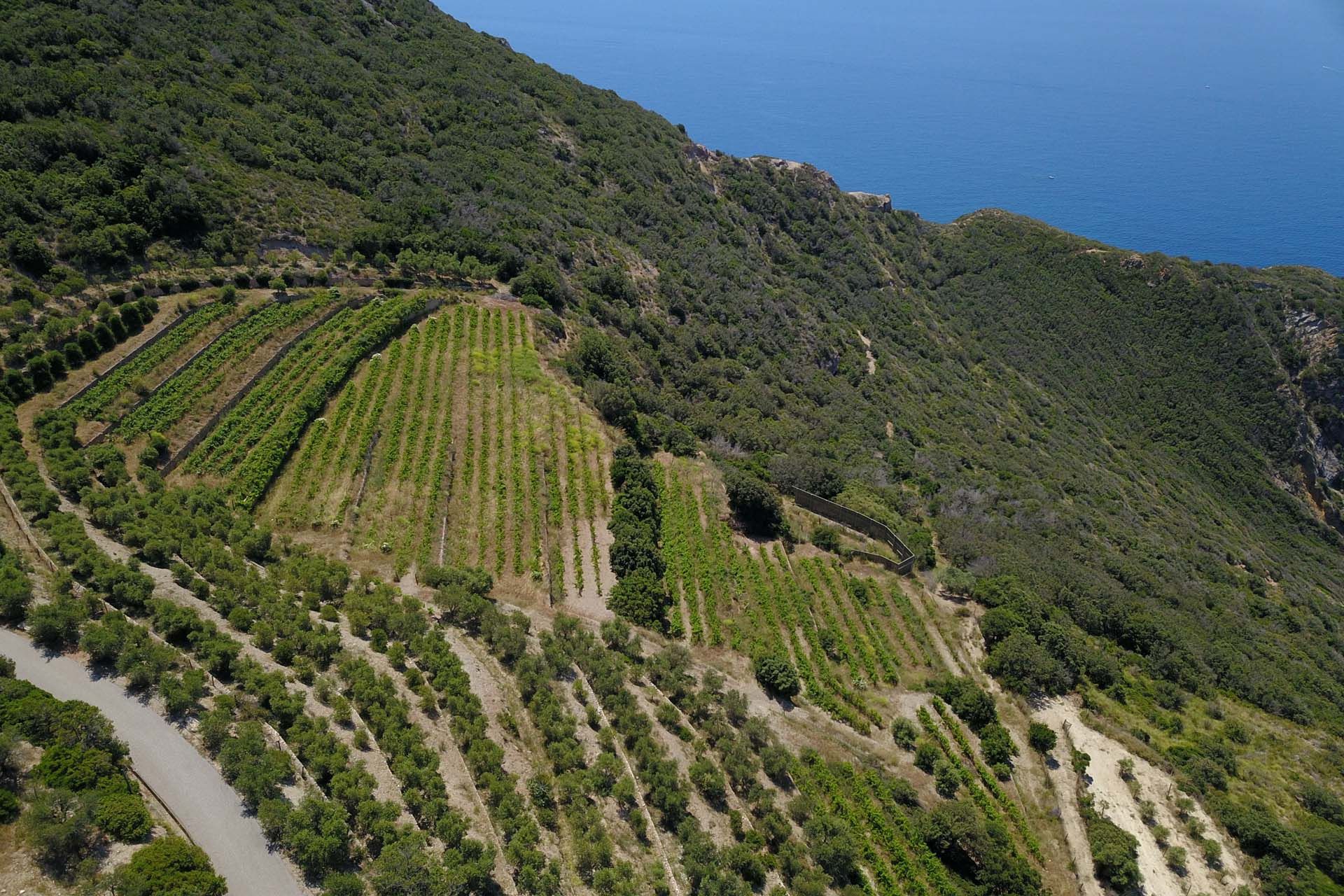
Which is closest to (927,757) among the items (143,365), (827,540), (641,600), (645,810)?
(645,810)

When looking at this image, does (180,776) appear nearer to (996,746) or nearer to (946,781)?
(946,781)

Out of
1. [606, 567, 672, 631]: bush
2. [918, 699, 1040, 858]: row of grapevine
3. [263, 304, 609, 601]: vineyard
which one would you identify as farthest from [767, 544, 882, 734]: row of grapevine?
[263, 304, 609, 601]: vineyard

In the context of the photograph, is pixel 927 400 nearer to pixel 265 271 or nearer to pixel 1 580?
pixel 265 271

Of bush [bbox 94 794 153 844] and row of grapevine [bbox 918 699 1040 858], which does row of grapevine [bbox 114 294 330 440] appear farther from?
row of grapevine [bbox 918 699 1040 858]

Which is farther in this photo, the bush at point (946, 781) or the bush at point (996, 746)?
the bush at point (996, 746)

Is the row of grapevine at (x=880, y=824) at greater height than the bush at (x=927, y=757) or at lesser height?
lesser

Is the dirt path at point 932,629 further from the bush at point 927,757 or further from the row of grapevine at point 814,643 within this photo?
the bush at point 927,757

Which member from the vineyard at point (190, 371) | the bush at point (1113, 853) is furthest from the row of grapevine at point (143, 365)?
the bush at point (1113, 853)
